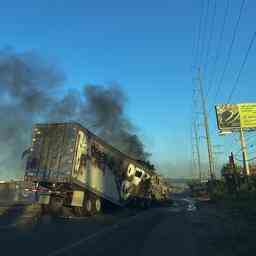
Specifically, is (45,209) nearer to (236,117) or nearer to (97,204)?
(97,204)

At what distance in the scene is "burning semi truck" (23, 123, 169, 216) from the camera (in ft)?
76.3

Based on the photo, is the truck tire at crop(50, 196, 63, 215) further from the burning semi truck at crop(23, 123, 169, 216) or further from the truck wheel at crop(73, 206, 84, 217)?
the truck wheel at crop(73, 206, 84, 217)

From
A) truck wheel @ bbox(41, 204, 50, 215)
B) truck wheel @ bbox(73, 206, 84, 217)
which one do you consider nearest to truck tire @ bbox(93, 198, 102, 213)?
truck wheel @ bbox(73, 206, 84, 217)

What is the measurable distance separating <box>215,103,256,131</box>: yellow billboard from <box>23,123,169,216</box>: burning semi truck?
44527mm

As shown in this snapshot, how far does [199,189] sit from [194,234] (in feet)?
231

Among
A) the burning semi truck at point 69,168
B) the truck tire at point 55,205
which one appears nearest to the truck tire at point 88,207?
the burning semi truck at point 69,168

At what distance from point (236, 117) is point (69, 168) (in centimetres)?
4974

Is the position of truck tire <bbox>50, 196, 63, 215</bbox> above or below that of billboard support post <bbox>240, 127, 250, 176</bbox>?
below

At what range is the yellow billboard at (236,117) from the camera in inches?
2689

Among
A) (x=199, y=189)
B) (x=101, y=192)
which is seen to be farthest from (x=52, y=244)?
(x=199, y=189)

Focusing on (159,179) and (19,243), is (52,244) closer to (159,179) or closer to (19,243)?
(19,243)

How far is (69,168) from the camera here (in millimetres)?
22984

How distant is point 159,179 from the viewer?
4259 cm

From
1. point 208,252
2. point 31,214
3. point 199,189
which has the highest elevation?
point 199,189
